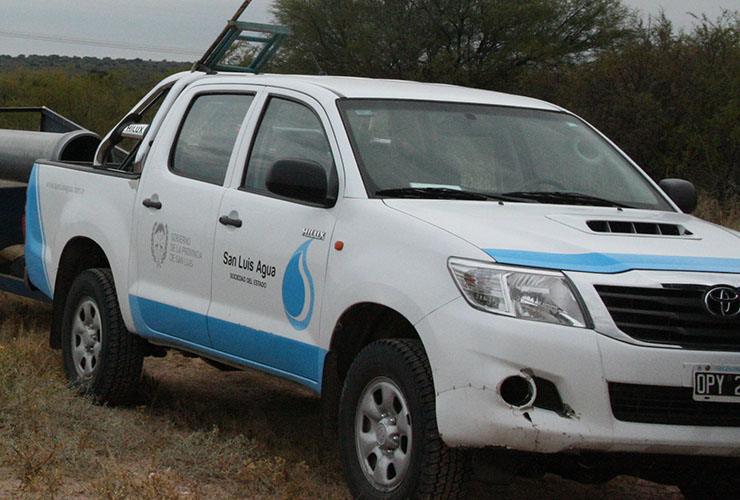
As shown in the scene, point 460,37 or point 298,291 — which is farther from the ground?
point 460,37

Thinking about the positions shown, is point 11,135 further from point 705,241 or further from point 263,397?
point 705,241

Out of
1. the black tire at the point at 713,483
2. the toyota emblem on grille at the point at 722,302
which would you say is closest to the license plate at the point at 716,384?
the toyota emblem on grille at the point at 722,302

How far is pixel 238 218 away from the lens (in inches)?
225

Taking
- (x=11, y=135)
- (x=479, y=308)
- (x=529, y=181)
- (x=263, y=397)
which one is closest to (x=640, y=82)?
(x=11, y=135)

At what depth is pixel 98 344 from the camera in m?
6.86

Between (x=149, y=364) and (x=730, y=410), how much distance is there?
208 inches

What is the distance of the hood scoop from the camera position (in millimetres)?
4816

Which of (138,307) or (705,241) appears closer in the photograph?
(705,241)

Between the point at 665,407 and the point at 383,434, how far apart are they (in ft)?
3.61

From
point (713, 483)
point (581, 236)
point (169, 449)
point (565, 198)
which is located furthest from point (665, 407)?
point (169, 449)

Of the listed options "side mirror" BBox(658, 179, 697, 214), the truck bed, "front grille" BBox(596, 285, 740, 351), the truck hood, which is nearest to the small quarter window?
the truck hood

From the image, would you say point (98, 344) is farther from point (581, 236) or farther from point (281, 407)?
point (581, 236)

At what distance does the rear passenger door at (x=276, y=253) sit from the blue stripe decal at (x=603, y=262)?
1.06m

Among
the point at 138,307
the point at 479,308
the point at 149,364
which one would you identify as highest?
the point at 479,308
